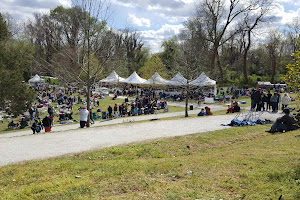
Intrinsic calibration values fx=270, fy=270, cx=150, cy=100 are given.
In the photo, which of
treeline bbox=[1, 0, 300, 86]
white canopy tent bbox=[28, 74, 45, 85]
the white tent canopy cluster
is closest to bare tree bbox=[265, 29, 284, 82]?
treeline bbox=[1, 0, 300, 86]

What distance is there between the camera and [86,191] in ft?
16.4

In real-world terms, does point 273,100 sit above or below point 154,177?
above

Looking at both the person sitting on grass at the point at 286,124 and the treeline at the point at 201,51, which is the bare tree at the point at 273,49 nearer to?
the treeline at the point at 201,51

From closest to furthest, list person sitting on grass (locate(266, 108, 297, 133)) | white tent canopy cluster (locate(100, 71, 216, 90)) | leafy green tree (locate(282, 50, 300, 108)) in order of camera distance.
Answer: leafy green tree (locate(282, 50, 300, 108))
person sitting on grass (locate(266, 108, 297, 133))
white tent canopy cluster (locate(100, 71, 216, 90))

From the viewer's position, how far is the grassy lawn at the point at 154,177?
481 centimetres

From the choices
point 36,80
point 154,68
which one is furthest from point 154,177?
point 36,80

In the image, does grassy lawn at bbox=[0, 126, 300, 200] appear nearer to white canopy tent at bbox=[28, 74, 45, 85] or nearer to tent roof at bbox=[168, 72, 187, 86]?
tent roof at bbox=[168, 72, 187, 86]

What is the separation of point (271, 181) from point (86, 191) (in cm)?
354

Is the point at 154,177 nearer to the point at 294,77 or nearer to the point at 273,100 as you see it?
the point at 294,77

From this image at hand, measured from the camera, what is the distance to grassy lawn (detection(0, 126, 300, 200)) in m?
4.81

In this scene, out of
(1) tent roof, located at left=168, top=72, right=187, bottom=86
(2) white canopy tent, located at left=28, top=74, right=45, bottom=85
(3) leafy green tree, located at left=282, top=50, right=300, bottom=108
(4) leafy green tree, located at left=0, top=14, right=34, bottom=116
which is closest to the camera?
(3) leafy green tree, located at left=282, top=50, right=300, bottom=108

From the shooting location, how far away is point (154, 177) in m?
5.79

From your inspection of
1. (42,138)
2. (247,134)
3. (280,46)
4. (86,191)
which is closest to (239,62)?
(280,46)

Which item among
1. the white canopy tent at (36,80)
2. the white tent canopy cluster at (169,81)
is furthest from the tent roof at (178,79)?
the white canopy tent at (36,80)
